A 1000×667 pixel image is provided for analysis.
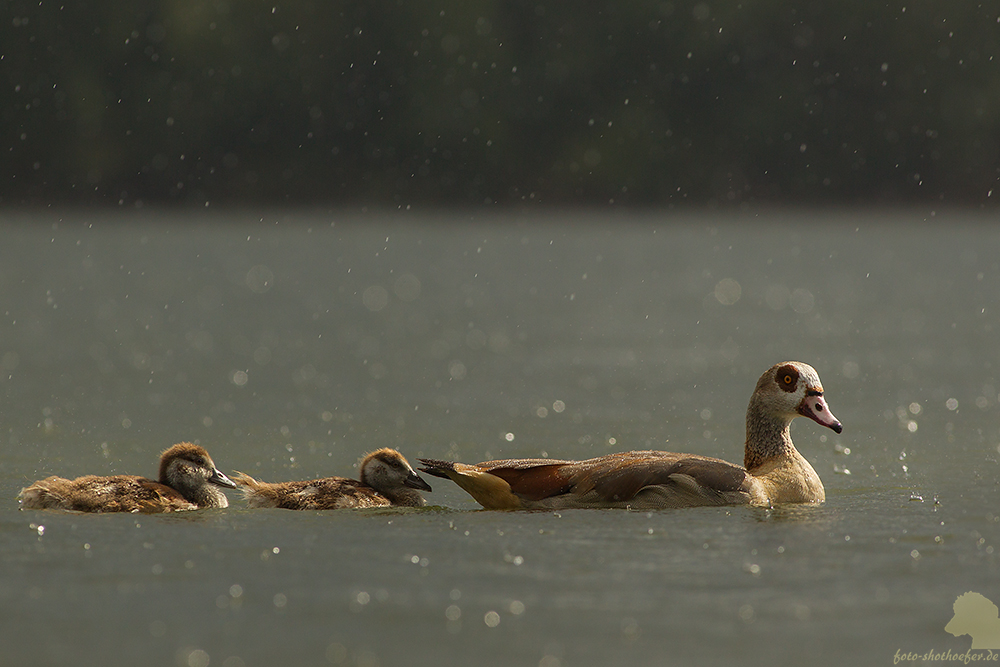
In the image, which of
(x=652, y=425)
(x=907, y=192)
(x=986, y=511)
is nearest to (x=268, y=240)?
(x=907, y=192)

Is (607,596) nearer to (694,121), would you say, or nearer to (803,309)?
(803,309)

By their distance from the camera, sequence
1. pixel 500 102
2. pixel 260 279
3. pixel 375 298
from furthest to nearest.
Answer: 1. pixel 500 102
2. pixel 260 279
3. pixel 375 298

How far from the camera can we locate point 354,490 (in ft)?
34.8

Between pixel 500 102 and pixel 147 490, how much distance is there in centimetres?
6887

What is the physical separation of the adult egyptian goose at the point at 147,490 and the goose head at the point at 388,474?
1.03 m

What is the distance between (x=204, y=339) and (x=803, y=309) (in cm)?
1489

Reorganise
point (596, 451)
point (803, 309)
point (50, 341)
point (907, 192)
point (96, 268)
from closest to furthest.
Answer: point (596, 451)
point (50, 341)
point (803, 309)
point (96, 268)
point (907, 192)

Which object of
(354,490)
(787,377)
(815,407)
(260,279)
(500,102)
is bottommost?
(354,490)

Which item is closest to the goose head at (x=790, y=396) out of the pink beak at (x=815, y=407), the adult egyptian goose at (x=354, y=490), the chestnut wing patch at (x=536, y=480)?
the pink beak at (x=815, y=407)

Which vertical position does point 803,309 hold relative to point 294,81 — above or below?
below

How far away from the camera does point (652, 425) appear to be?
50.0ft

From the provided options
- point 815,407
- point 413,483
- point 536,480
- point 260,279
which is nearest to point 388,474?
point 413,483

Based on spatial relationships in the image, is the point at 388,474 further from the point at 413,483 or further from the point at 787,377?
the point at 787,377

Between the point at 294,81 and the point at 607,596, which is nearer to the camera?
the point at 607,596
